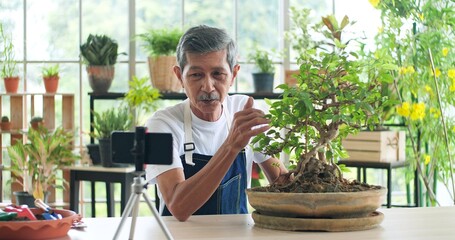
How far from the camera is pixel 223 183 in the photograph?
3033 mm

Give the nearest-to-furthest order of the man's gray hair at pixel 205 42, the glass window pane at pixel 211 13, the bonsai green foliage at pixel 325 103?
the bonsai green foliage at pixel 325 103
the man's gray hair at pixel 205 42
the glass window pane at pixel 211 13

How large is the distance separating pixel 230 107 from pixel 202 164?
11.4 inches

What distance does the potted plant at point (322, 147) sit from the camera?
2.28m

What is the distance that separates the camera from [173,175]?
9.31 feet

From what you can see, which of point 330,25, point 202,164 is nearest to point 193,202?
point 202,164

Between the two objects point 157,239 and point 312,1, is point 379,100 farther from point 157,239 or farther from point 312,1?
point 312,1

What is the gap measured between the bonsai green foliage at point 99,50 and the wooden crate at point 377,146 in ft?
6.13

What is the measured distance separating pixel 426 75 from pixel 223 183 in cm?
275

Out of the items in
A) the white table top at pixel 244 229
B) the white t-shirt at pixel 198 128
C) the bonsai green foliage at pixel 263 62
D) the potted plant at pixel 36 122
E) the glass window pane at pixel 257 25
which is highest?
the glass window pane at pixel 257 25

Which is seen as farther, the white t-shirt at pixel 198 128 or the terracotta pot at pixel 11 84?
the terracotta pot at pixel 11 84

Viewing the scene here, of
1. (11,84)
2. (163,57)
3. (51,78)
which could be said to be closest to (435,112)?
(163,57)

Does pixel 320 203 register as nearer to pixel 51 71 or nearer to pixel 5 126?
pixel 51 71

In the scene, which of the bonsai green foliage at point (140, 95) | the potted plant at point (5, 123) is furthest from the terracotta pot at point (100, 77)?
the potted plant at point (5, 123)

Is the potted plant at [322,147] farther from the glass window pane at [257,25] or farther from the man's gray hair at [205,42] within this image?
the glass window pane at [257,25]
